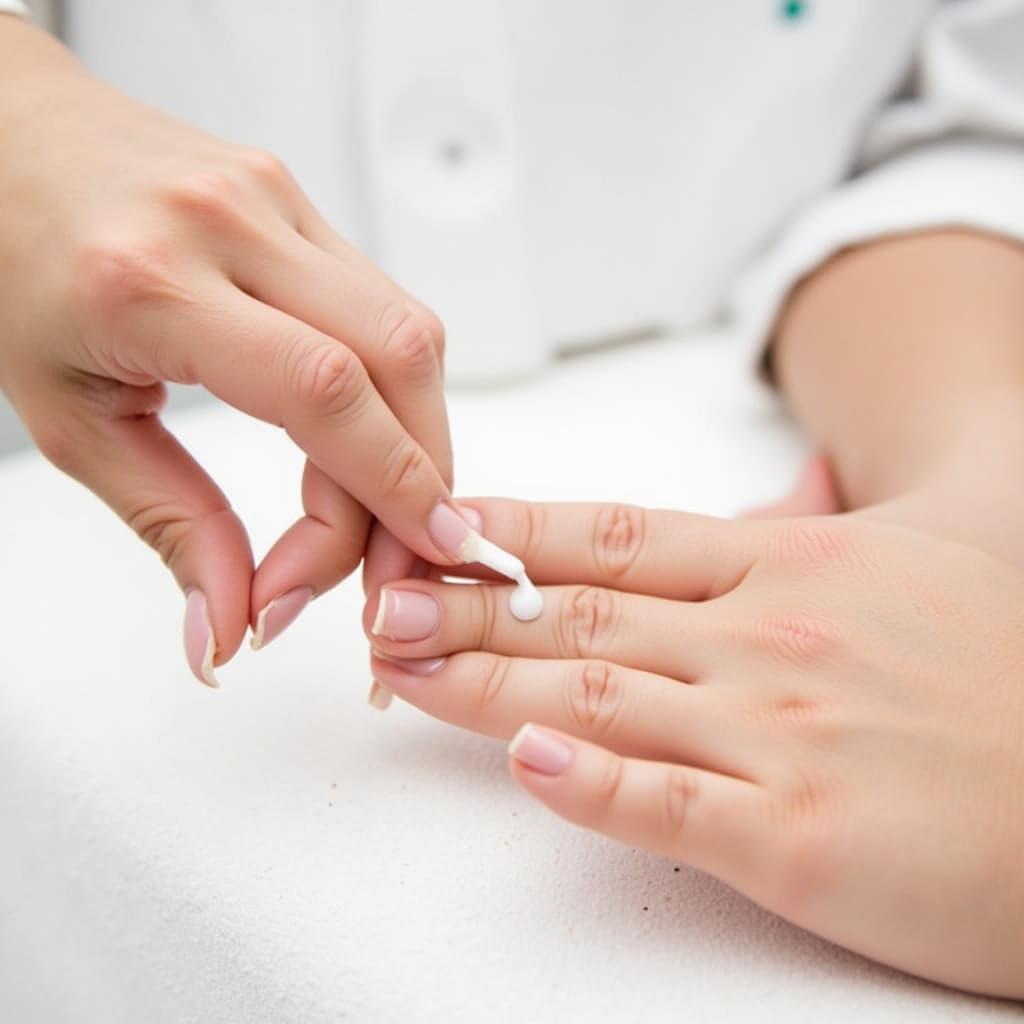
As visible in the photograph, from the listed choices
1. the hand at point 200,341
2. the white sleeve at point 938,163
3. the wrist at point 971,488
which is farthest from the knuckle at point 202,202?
the white sleeve at point 938,163

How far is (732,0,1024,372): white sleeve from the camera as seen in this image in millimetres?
781

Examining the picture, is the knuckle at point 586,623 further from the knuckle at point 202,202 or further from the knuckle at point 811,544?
the knuckle at point 202,202

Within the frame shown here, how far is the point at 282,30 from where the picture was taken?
802mm

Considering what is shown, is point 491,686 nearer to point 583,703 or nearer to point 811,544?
point 583,703

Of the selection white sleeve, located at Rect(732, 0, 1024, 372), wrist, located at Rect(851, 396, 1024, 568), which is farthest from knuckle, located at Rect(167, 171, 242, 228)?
white sleeve, located at Rect(732, 0, 1024, 372)

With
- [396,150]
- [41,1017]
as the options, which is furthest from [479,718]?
[396,150]

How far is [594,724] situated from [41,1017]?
31cm

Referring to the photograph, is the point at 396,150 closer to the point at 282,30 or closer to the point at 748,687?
the point at 282,30

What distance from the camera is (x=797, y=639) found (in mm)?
432

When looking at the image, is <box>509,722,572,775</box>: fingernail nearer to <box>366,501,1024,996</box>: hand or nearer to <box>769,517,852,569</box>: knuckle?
<box>366,501,1024,996</box>: hand

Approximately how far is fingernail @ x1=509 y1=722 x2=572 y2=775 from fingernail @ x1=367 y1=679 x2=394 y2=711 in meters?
0.10

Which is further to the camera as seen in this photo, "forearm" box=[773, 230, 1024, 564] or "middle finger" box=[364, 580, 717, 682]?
"forearm" box=[773, 230, 1024, 564]

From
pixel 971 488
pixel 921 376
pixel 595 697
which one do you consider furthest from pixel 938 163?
pixel 595 697

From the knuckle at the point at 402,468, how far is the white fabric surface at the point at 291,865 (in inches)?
4.5
